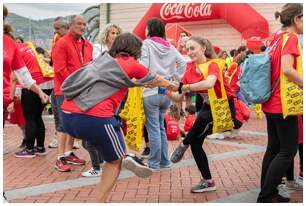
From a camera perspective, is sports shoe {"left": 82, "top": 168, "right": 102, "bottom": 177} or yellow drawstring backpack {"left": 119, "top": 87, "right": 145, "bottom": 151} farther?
yellow drawstring backpack {"left": 119, "top": 87, "right": 145, "bottom": 151}

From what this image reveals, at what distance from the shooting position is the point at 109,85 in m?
3.61

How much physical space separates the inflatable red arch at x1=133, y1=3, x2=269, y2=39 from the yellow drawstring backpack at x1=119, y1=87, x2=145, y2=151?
10.9m

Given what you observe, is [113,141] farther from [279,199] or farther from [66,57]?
[66,57]

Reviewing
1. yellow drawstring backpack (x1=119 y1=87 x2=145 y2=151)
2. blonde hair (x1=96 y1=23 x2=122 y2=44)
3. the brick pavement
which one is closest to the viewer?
the brick pavement

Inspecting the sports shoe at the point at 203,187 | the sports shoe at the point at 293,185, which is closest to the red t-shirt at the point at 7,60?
the sports shoe at the point at 203,187

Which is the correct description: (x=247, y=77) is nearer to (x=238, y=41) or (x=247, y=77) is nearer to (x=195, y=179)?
(x=195, y=179)

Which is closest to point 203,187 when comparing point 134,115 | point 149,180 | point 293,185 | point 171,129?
point 149,180

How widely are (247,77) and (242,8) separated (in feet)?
41.3

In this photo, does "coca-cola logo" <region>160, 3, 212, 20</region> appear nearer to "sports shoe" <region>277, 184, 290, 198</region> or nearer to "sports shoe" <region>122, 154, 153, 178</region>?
"sports shoe" <region>277, 184, 290, 198</region>

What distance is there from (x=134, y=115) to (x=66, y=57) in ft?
3.38

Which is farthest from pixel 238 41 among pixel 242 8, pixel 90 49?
pixel 90 49

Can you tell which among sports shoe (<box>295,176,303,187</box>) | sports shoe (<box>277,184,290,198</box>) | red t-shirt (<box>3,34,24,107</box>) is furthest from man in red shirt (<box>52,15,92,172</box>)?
sports shoe (<box>295,176,303,187</box>)

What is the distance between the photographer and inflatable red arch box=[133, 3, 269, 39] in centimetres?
1577

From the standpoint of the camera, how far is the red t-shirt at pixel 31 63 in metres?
6.50
